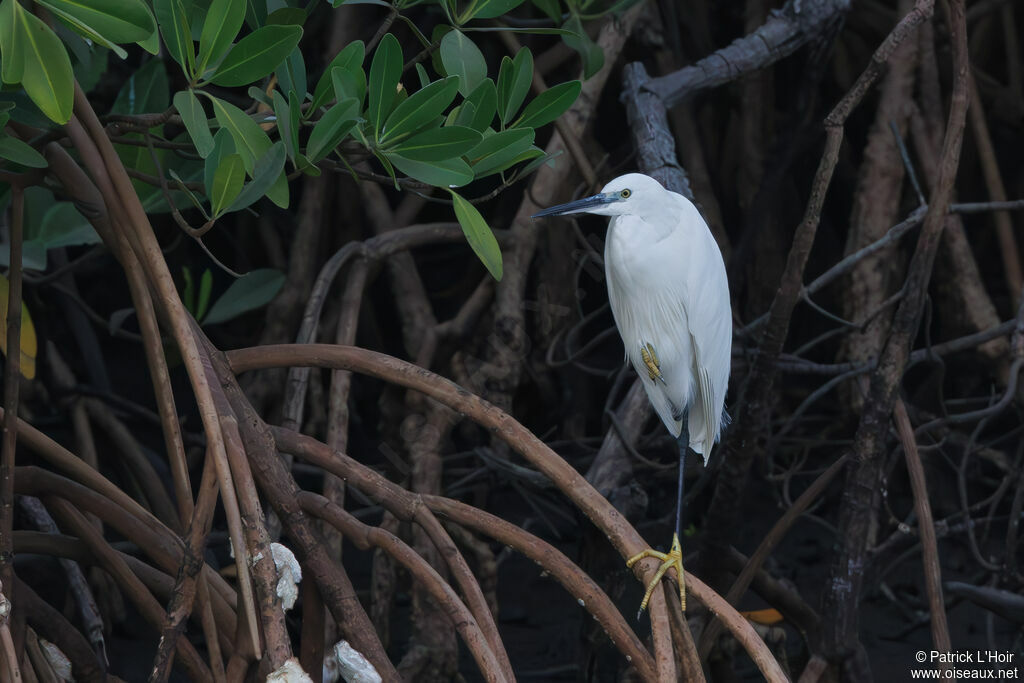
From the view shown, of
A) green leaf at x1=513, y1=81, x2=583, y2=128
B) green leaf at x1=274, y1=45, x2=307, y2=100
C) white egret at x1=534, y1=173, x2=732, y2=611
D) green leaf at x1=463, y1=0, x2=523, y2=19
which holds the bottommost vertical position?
white egret at x1=534, y1=173, x2=732, y2=611

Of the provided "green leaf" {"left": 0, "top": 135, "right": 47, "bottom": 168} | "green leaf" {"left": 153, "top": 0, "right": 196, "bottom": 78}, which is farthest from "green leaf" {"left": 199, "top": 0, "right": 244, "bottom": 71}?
"green leaf" {"left": 0, "top": 135, "right": 47, "bottom": 168}

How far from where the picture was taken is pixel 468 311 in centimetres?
216

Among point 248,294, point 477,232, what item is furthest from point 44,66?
point 248,294

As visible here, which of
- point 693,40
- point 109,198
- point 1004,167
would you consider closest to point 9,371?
point 109,198

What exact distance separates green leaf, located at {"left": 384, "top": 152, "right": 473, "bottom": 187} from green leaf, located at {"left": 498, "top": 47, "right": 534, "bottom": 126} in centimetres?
15

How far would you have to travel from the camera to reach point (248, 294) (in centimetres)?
196

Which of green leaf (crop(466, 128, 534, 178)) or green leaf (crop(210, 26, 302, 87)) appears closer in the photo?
green leaf (crop(210, 26, 302, 87))

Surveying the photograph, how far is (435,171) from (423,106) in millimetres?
67

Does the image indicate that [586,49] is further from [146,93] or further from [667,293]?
[146,93]

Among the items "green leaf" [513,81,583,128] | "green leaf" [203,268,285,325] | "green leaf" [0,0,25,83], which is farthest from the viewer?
"green leaf" [203,268,285,325]

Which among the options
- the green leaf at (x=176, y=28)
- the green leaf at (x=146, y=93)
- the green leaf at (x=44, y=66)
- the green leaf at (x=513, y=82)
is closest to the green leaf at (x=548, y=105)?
the green leaf at (x=513, y=82)

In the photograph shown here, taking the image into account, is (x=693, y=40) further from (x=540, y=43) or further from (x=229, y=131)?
(x=229, y=131)

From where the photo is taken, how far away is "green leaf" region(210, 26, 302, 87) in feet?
3.15

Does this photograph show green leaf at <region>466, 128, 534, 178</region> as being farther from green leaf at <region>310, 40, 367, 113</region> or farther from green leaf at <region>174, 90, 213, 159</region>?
green leaf at <region>174, 90, 213, 159</region>
